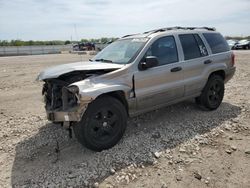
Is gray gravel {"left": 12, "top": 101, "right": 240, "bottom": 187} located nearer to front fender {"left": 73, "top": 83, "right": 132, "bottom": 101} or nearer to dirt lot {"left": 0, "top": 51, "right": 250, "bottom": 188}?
dirt lot {"left": 0, "top": 51, "right": 250, "bottom": 188}

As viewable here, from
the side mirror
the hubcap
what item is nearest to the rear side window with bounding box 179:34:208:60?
the side mirror

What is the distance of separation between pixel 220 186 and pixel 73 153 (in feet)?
7.53

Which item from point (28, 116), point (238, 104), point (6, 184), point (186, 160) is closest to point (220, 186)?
point (186, 160)

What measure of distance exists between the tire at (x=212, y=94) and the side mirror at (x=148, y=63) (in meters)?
1.95

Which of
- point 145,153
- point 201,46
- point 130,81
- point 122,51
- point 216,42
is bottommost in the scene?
point 145,153

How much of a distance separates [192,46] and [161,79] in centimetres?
131

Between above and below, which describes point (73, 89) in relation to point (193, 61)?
below

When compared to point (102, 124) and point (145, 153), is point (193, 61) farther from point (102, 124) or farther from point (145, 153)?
point (102, 124)

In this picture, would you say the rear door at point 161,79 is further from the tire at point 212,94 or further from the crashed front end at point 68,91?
the tire at point 212,94

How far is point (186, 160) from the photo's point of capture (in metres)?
4.12

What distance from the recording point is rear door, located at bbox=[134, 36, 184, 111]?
4816 mm

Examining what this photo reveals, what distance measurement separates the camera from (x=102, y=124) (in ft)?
14.3

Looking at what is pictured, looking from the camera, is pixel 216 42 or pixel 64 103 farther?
pixel 216 42

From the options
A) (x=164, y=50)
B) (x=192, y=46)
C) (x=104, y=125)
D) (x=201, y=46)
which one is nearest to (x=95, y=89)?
(x=104, y=125)
